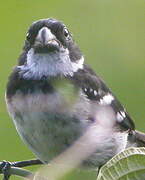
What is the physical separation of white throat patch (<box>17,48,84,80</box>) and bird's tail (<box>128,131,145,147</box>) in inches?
23.2

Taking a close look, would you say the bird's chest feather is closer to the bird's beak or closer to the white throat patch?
the white throat patch

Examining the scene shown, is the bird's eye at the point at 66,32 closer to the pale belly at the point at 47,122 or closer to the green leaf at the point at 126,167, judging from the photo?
the pale belly at the point at 47,122

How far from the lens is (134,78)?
3.99 feet

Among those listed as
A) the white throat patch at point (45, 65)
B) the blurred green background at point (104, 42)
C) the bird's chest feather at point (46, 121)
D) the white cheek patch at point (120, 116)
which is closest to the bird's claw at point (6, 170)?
the blurred green background at point (104, 42)

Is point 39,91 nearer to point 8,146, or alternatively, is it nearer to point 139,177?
point 8,146

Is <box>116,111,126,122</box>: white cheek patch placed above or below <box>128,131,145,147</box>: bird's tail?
above

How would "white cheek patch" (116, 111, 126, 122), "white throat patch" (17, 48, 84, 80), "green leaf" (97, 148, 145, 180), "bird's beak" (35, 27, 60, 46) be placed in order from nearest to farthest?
"green leaf" (97, 148, 145, 180) < "bird's beak" (35, 27, 60, 46) < "white throat patch" (17, 48, 84, 80) < "white cheek patch" (116, 111, 126, 122)

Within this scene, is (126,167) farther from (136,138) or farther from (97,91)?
(136,138)

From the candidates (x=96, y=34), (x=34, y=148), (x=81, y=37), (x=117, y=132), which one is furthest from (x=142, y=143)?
(x=96, y=34)

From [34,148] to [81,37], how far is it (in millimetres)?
678

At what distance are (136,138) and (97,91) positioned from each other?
1.26 feet

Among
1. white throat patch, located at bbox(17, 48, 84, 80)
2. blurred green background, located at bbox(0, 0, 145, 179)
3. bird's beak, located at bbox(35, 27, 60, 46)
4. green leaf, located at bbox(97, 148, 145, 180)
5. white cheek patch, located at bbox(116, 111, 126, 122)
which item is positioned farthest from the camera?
white cheek patch, located at bbox(116, 111, 126, 122)

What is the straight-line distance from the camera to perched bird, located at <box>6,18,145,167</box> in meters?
1.82

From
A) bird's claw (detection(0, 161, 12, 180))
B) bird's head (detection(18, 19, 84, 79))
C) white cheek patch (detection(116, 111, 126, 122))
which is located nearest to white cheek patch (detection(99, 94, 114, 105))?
white cheek patch (detection(116, 111, 126, 122))
